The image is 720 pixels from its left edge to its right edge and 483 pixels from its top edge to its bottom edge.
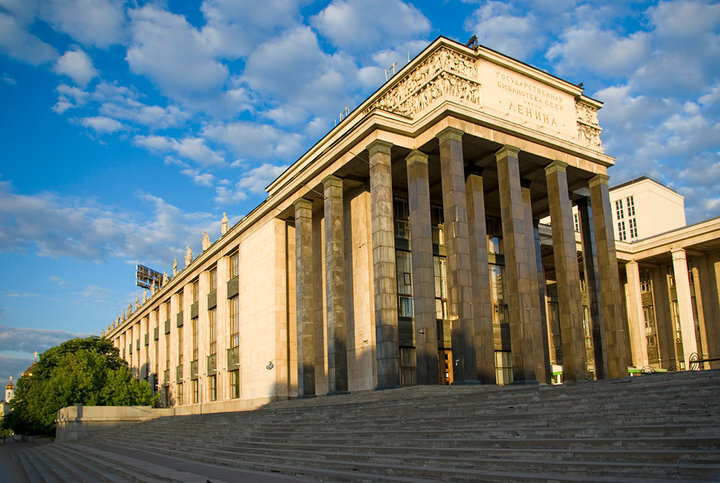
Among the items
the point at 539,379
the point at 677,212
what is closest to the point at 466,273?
the point at 539,379

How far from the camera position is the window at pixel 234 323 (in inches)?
1929

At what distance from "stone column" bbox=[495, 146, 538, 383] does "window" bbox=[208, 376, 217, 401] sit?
31280mm

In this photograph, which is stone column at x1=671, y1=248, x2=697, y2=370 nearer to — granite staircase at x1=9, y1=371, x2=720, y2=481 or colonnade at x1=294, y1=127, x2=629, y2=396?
colonnade at x1=294, y1=127, x2=629, y2=396

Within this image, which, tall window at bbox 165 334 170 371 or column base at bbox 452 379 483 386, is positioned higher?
tall window at bbox 165 334 170 371

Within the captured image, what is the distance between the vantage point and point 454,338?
95.8ft

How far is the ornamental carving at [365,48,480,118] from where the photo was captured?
31.9 meters

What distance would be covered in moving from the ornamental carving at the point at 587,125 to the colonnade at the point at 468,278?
247 cm

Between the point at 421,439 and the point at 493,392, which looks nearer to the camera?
the point at 421,439

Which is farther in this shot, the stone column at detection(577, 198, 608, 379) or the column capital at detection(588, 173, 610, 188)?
the column capital at detection(588, 173, 610, 188)

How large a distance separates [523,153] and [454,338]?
38.5 feet

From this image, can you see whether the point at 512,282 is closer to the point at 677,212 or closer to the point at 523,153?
the point at 523,153

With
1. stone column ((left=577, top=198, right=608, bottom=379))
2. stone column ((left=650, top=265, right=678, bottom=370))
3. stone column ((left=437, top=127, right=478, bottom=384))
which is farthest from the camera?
stone column ((left=650, top=265, right=678, bottom=370))

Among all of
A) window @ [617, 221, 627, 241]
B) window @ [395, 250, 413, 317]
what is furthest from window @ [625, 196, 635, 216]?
window @ [395, 250, 413, 317]

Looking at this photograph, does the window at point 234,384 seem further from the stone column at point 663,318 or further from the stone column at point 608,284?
the stone column at point 663,318
